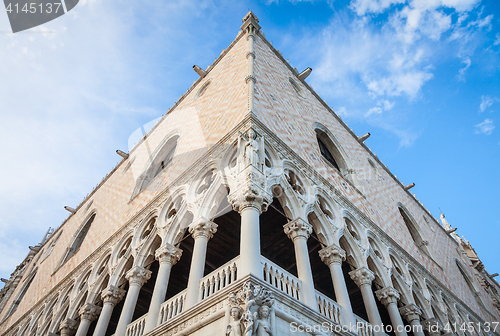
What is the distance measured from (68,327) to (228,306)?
6.23 m

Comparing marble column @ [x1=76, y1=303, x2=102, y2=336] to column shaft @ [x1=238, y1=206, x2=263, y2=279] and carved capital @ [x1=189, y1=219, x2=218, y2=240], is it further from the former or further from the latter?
column shaft @ [x1=238, y1=206, x2=263, y2=279]

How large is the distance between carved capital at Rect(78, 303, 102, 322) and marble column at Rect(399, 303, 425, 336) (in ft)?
23.2

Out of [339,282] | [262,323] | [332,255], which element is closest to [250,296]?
[262,323]

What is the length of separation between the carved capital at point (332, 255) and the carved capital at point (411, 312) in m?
2.73

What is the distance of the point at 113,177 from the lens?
52.6 ft

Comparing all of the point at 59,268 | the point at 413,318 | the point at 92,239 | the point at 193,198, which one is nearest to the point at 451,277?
the point at 413,318

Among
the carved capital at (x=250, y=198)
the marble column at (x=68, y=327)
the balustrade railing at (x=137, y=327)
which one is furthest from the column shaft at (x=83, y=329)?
the carved capital at (x=250, y=198)

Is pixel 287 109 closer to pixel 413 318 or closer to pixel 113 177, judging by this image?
pixel 413 318

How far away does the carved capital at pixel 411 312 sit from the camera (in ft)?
27.0

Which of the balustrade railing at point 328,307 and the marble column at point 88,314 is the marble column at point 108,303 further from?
the balustrade railing at point 328,307

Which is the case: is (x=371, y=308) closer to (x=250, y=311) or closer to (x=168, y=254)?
(x=250, y=311)

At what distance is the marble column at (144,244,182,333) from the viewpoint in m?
5.95

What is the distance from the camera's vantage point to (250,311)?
4.41 m

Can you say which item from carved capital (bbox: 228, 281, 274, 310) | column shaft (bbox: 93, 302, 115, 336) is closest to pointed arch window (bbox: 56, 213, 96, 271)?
column shaft (bbox: 93, 302, 115, 336)
